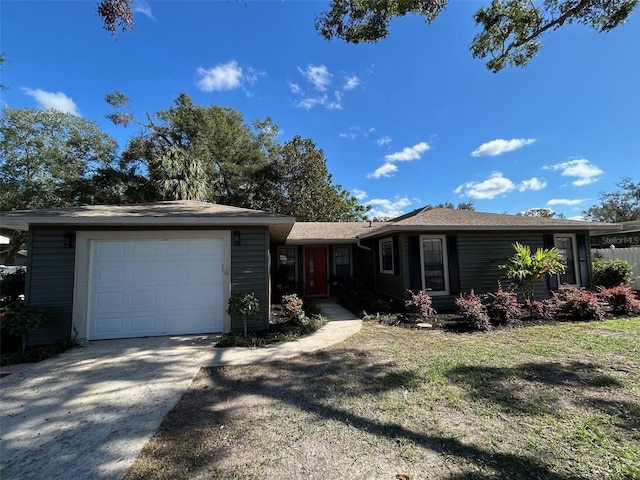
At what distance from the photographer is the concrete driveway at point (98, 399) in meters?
2.30

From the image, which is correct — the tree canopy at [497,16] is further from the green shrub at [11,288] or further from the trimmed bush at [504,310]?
the green shrub at [11,288]

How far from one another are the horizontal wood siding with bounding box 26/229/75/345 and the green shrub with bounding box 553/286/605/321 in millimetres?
11268

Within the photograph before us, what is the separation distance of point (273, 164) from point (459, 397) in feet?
62.8

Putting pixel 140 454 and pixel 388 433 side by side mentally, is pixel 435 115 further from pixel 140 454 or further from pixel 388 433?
pixel 140 454

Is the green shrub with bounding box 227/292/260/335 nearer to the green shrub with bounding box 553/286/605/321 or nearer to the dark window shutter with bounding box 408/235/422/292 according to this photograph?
the dark window shutter with bounding box 408/235/422/292

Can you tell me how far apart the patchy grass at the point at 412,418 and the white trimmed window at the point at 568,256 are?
15.5 ft

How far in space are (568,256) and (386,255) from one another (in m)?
5.70

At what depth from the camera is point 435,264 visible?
8.30m

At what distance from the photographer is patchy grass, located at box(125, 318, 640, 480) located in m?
Answer: 2.18

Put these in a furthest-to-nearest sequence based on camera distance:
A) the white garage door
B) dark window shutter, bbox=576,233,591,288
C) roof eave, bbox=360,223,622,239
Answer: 1. dark window shutter, bbox=576,233,591,288
2. roof eave, bbox=360,223,622,239
3. the white garage door

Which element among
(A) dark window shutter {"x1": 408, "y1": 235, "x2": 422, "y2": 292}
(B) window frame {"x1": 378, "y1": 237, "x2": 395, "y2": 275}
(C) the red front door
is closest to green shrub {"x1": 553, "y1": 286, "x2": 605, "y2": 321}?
(A) dark window shutter {"x1": 408, "y1": 235, "x2": 422, "y2": 292}

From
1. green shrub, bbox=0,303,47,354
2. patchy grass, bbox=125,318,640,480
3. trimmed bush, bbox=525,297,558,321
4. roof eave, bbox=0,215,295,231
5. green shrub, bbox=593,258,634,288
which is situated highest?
roof eave, bbox=0,215,295,231

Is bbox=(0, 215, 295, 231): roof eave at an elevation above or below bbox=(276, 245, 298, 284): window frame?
above

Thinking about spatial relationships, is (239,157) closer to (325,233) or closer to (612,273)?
(325,233)
